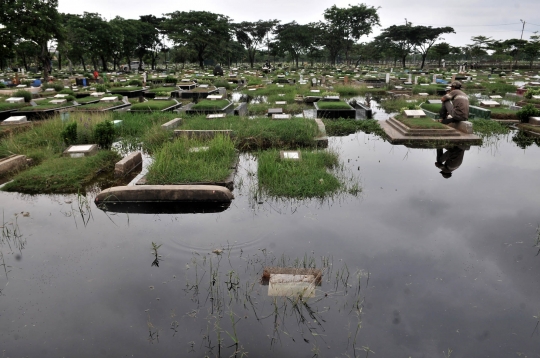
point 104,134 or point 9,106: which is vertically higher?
point 9,106

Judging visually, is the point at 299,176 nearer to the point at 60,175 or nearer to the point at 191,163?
the point at 191,163

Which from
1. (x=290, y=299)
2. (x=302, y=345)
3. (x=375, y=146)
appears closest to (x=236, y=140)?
(x=375, y=146)

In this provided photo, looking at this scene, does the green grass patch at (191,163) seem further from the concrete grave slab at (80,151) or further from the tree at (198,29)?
the tree at (198,29)

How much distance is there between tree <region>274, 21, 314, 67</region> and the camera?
5112cm

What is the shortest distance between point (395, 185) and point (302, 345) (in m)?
4.03

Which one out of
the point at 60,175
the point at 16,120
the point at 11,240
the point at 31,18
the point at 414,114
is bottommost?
the point at 11,240

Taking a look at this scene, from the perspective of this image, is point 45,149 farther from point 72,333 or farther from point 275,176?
point 72,333

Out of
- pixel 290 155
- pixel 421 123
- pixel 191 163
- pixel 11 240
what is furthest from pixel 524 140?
pixel 11 240

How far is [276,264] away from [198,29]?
44.7 m

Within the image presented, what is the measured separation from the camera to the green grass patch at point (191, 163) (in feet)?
20.1

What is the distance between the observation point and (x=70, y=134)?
8383 millimetres

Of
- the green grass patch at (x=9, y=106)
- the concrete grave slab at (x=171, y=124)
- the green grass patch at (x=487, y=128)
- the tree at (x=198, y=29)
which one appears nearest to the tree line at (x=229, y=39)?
the tree at (x=198, y=29)

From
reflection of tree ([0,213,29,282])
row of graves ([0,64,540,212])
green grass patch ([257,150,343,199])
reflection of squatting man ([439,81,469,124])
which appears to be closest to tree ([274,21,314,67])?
row of graves ([0,64,540,212])

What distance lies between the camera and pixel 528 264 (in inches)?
156
